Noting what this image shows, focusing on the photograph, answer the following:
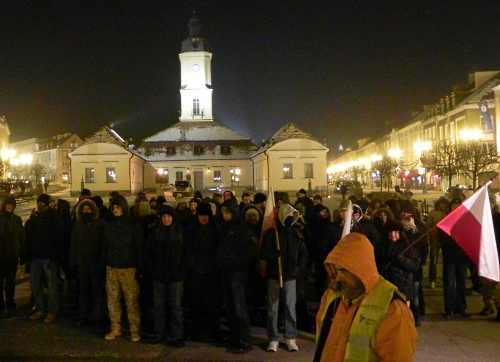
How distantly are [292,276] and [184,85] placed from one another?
2683 inches

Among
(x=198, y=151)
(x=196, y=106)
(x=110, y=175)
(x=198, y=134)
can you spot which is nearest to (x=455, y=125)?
(x=198, y=151)

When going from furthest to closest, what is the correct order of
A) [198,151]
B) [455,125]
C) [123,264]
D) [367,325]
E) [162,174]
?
1. [162,174]
2. [198,151]
3. [455,125]
4. [123,264]
5. [367,325]

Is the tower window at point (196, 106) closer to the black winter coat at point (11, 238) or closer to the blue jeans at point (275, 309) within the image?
the black winter coat at point (11, 238)

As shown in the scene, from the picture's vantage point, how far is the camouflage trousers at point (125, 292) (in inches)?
308

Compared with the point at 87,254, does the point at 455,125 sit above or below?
above

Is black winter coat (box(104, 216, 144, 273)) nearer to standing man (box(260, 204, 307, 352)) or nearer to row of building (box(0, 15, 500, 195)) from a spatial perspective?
standing man (box(260, 204, 307, 352))

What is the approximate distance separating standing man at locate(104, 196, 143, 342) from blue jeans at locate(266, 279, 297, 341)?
6.37 ft

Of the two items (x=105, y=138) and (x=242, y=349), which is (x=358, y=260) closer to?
(x=242, y=349)

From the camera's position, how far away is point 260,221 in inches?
341

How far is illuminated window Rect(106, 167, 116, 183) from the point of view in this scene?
60812mm

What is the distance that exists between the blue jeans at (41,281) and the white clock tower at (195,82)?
6484 cm

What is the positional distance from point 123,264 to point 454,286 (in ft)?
17.7

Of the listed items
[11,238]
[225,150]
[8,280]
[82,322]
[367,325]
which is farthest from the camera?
[225,150]

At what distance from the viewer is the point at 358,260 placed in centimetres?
298
